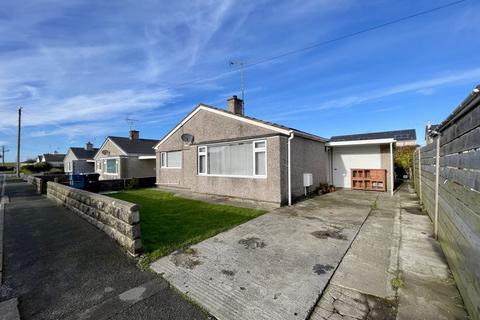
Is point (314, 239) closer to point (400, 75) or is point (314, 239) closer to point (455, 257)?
point (455, 257)

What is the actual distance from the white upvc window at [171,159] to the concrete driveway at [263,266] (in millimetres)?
9497

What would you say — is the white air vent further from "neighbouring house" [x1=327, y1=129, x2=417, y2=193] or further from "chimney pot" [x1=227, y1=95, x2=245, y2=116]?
"chimney pot" [x1=227, y1=95, x2=245, y2=116]

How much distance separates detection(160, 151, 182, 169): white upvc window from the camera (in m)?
14.9

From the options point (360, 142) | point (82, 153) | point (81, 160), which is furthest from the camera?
point (82, 153)

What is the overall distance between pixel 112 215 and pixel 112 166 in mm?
19684

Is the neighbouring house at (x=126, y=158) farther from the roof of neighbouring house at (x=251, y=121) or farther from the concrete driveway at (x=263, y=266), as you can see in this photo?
the concrete driveway at (x=263, y=266)

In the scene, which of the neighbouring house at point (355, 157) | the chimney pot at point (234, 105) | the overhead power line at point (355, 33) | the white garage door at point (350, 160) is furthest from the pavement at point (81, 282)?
the white garage door at point (350, 160)

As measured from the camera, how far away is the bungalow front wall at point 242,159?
9055 mm

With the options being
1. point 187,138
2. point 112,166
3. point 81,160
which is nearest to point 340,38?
point 187,138

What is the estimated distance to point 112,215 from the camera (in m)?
5.36

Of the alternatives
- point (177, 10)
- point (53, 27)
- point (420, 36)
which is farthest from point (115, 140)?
point (420, 36)

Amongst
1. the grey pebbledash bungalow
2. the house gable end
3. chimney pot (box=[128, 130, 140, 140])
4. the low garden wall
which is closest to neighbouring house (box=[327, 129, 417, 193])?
the grey pebbledash bungalow

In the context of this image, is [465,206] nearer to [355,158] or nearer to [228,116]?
[228,116]

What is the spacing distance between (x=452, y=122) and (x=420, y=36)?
6.65m
